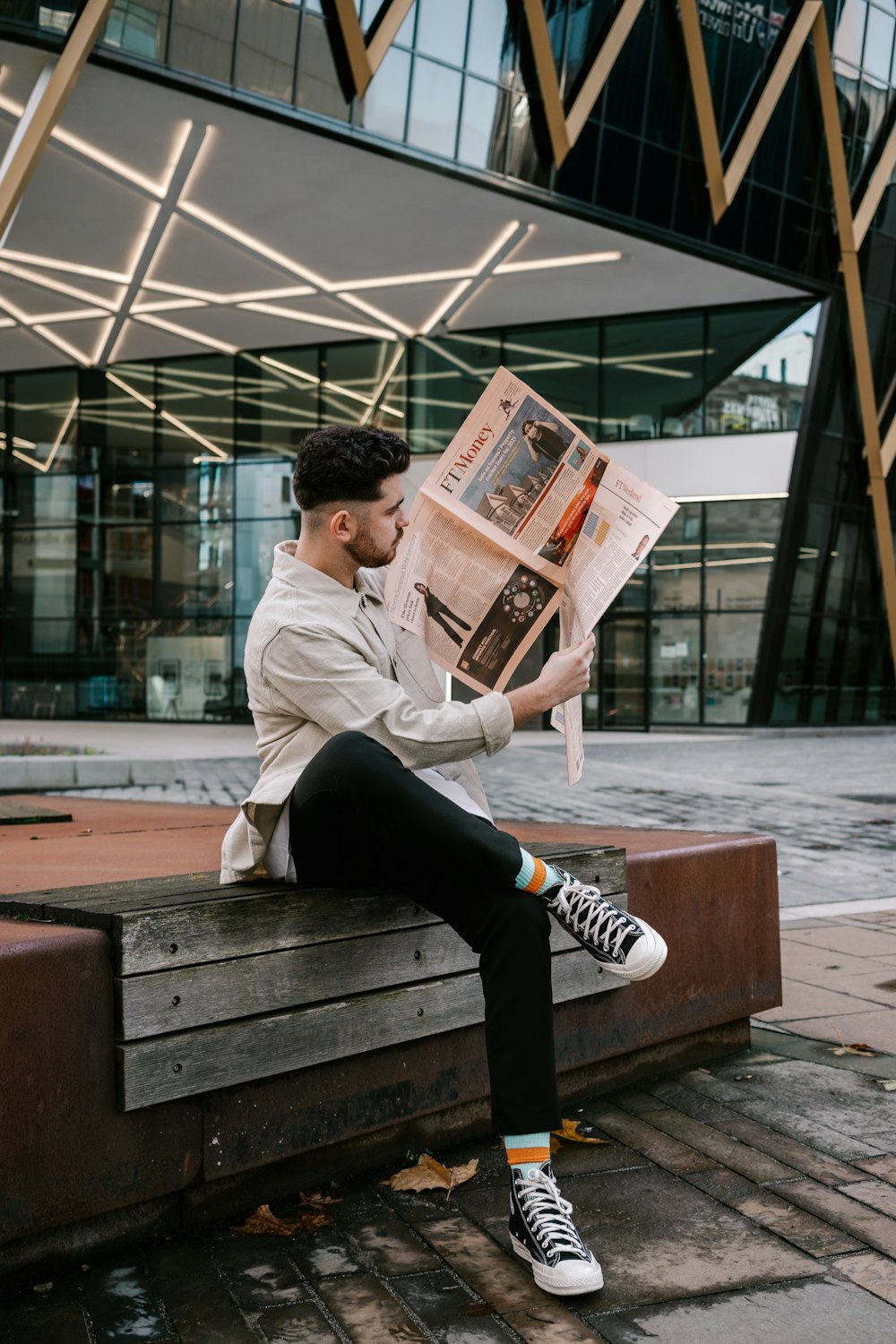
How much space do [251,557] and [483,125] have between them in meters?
10.9

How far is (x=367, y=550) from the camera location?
9.79 ft

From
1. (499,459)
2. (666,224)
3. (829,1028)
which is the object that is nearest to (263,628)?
(499,459)

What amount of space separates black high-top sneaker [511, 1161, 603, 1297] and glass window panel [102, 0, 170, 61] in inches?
600

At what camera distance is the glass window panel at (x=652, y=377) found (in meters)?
24.2

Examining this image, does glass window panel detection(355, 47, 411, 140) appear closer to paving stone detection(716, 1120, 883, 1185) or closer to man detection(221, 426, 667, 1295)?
man detection(221, 426, 667, 1295)

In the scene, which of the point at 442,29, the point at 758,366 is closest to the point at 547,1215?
the point at 442,29

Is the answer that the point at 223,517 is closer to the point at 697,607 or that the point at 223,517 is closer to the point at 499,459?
A: the point at 697,607

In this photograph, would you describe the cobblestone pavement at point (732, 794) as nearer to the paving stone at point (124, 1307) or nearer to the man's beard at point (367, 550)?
the man's beard at point (367, 550)

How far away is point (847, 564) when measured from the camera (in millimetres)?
24859

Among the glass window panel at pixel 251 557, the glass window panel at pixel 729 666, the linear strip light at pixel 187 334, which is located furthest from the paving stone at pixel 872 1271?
the glass window panel at pixel 251 557

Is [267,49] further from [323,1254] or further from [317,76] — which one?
[323,1254]

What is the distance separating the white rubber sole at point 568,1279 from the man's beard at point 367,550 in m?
1.55

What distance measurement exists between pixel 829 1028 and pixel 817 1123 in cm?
93

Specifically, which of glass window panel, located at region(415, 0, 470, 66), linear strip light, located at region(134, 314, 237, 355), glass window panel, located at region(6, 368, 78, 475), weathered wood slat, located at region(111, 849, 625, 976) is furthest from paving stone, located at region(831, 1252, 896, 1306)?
glass window panel, located at region(6, 368, 78, 475)
